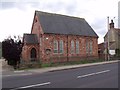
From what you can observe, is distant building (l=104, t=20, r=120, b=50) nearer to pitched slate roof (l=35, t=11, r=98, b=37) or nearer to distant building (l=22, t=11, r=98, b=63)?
pitched slate roof (l=35, t=11, r=98, b=37)

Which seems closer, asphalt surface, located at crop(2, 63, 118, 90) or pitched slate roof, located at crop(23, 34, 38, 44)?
asphalt surface, located at crop(2, 63, 118, 90)

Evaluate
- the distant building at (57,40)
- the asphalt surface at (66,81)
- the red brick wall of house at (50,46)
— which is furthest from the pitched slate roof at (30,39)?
the asphalt surface at (66,81)

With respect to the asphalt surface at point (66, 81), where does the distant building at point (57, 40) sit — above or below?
above

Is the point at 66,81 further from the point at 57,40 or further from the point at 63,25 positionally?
the point at 63,25

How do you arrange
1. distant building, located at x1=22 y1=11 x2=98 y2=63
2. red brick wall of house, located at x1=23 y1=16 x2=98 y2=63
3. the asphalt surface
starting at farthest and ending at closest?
distant building, located at x1=22 y1=11 x2=98 y2=63
red brick wall of house, located at x1=23 y1=16 x2=98 y2=63
the asphalt surface

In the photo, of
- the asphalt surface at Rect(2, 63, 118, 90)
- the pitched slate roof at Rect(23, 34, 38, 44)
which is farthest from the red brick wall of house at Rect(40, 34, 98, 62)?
the asphalt surface at Rect(2, 63, 118, 90)

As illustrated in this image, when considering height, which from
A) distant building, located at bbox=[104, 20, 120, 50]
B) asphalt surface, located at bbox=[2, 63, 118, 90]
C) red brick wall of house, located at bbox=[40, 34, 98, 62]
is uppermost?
distant building, located at bbox=[104, 20, 120, 50]

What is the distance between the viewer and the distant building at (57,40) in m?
40.9

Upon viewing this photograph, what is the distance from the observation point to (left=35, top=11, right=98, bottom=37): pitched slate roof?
42.7 meters

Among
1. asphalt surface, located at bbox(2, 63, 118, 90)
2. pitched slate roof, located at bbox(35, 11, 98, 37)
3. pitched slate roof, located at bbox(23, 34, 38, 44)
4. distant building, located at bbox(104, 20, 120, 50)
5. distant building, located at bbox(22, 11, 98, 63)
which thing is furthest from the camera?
distant building, located at bbox(104, 20, 120, 50)

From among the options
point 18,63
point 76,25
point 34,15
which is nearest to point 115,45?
point 76,25

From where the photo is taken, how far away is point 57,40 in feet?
140

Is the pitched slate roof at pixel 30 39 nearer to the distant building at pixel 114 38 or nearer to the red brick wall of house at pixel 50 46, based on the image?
the red brick wall of house at pixel 50 46

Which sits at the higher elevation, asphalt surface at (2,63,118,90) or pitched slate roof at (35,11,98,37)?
pitched slate roof at (35,11,98,37)
